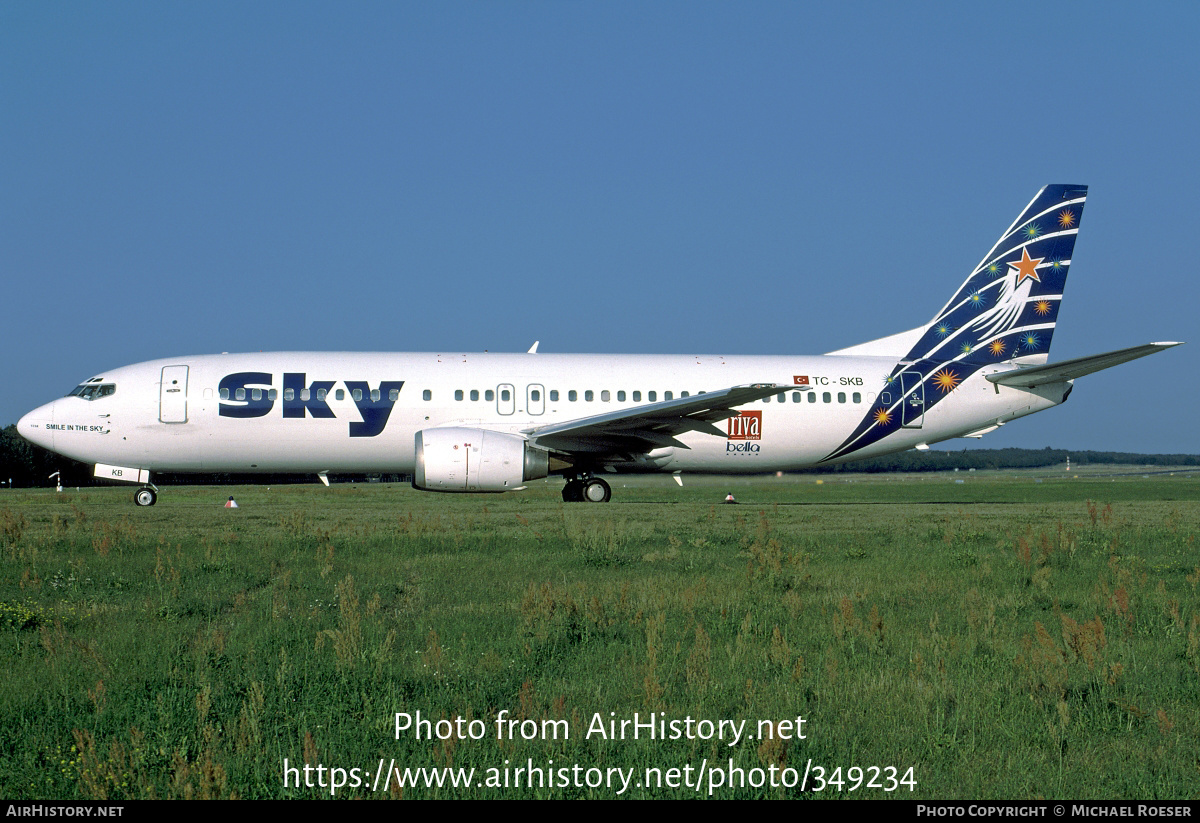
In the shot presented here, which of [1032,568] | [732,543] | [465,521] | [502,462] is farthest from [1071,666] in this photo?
[502,462]

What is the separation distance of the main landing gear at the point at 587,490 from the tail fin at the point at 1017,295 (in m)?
8.59

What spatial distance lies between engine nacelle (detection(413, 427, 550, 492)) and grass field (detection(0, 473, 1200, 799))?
8.06 meters

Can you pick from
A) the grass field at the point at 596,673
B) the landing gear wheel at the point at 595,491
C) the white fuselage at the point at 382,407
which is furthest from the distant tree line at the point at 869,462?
the grass field at the point at 596,673

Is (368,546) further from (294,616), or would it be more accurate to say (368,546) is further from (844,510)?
(844,510)

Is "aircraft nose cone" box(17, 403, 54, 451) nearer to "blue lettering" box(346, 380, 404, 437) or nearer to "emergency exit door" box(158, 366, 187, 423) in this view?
"emergency exit door" box(158, 366, 187, 423)

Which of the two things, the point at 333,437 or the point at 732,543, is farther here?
the point at 333,437

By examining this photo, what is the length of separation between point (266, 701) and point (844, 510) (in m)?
17.7

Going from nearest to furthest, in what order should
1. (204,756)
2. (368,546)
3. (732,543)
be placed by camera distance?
(204,756), (368,546), (732,543)

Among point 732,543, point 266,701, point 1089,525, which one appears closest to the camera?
point 266,701

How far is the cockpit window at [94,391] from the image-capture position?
2127cm

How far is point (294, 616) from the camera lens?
7.40 m

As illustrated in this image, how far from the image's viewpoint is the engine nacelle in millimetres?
19406

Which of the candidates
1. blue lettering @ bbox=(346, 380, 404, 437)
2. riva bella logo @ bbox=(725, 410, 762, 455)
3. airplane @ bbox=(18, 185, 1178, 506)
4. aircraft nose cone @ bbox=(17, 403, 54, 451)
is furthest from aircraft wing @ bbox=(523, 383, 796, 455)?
aircraft nose cone @ bbox=(17, 403, 54, 451)

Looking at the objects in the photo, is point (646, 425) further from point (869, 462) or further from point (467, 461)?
point (869, 462)
